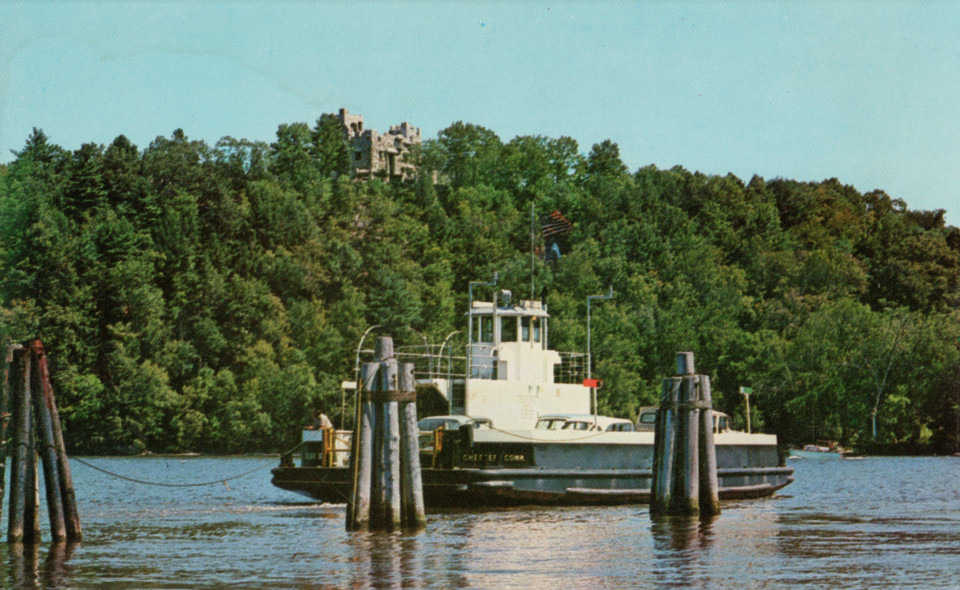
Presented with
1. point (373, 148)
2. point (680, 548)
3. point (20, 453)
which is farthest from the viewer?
point (373, 148)

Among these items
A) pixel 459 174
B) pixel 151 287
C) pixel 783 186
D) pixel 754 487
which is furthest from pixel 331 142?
pixel 754 487

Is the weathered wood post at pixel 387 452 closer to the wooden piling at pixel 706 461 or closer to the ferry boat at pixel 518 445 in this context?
the ferry boat at pixel 518 445

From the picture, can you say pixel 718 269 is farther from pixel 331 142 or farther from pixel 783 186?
pixel 331 142

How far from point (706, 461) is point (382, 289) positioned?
8029 centimetres

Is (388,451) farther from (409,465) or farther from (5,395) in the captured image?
(5,395)

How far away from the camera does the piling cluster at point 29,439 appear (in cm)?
2483

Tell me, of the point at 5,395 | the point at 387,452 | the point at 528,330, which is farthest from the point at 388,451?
the point at 528,330

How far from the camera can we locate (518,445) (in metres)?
37.3

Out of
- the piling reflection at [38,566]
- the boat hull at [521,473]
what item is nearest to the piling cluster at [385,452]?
the piling reflection at [38,566]

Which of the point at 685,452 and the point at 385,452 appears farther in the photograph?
the point at 685,452

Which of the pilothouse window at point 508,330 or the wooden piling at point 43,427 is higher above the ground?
the pilothouse window at point 508,330

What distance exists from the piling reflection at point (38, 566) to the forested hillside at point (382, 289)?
52.3 m

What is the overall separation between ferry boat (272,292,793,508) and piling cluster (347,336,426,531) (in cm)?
739

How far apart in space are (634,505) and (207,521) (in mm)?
12598
